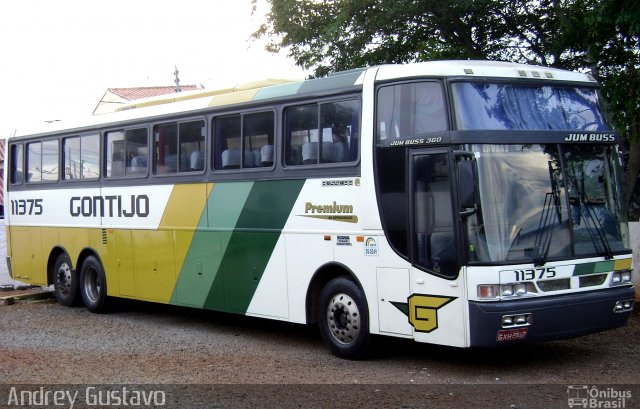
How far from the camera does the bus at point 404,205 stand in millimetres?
8742

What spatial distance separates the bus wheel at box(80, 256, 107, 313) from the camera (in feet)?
48.1

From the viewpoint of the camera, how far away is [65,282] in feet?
51.0

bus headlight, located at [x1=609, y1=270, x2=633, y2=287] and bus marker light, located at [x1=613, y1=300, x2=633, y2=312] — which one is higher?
bus headlight, located at [x1=609, y1=270, x2=633, y2=287]

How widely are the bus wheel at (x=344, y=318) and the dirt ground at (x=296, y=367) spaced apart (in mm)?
186

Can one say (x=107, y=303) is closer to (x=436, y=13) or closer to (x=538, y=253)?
(x=436, y=13)

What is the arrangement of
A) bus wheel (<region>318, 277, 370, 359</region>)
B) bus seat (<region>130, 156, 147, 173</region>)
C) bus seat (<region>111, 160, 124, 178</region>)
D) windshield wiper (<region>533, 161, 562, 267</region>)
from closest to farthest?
windshield wiper (<region>533, 161, 562, 267</region>)
bus wheel (<region>318, 277, 370, 359</region>)
bus seat (<region>130, 156, 147, 173</region>)
bus seat (<region>111, 160, 124, 178</region>)

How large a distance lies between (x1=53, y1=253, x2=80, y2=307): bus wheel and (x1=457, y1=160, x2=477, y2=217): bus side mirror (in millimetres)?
8734

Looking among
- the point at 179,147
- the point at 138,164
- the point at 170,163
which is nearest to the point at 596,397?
the point at 179,147

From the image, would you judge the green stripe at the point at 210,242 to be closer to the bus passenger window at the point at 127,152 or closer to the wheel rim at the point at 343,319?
the bus passenger window at the point at 127,152

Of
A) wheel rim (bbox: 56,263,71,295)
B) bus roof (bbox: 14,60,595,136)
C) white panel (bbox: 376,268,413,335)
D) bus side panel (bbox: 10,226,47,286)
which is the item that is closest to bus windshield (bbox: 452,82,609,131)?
bus roof (bbox: 14,60,595,136)

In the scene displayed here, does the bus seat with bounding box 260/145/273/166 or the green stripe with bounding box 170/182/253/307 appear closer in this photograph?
the bus seat with bounding box 260/145/273/166

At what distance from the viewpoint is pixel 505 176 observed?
881 cm

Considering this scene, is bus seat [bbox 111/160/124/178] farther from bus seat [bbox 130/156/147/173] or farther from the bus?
the bus

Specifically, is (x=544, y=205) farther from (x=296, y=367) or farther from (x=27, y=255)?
(x=27, y=255)
